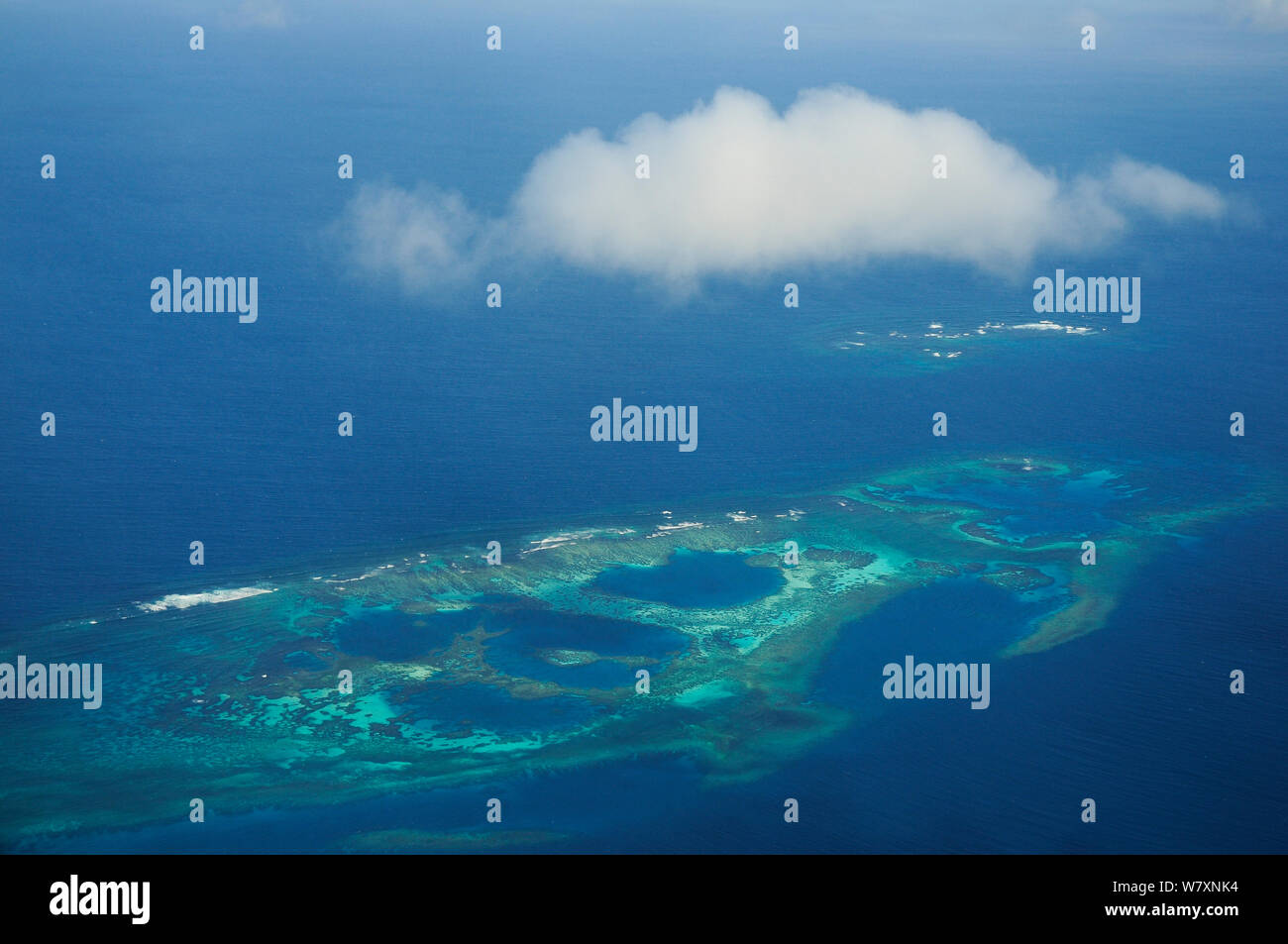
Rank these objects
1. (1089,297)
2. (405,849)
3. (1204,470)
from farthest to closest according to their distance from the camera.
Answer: (1089,297) < (1204,470) < (405,849)

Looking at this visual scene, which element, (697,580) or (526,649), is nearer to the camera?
(526,649)

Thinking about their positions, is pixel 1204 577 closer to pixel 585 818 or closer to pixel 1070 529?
pixel 1070 529

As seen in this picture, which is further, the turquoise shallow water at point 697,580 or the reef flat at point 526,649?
the turquoise shallow water at point 697,580

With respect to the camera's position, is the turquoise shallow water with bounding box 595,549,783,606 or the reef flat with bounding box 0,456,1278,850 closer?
the reef flat with bounding box 0,456,1278,850

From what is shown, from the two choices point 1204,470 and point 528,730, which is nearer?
point 528,730

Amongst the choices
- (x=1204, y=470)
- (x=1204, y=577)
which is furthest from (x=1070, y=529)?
(x=1204, y=470)

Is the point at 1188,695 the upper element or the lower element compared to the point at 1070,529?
lower

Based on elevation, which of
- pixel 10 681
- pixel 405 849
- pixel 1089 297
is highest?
pixel 1089 297

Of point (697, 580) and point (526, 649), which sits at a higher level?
point (697, 580)
